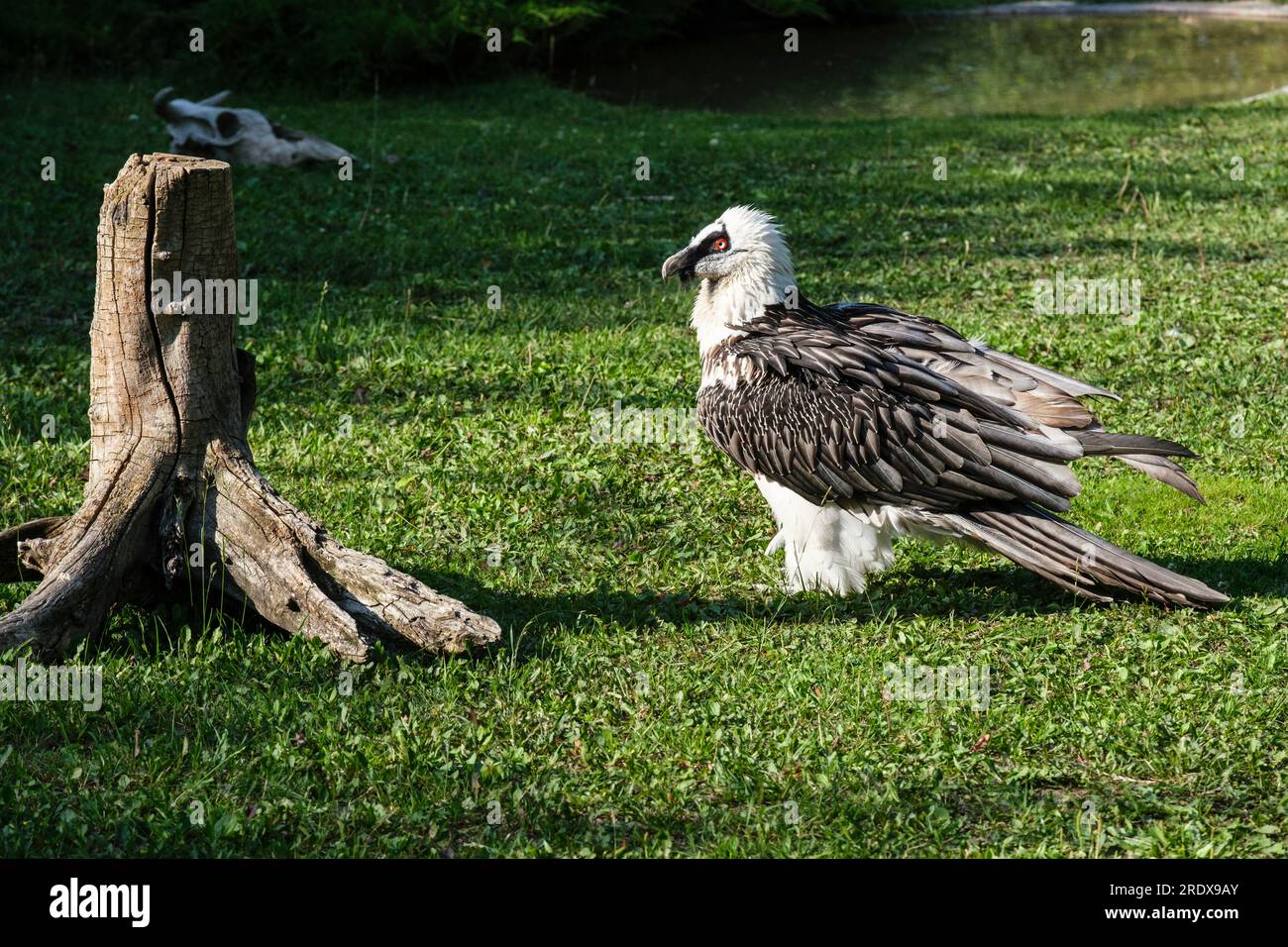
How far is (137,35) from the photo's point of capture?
19.9m

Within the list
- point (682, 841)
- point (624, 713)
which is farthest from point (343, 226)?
point (682, 841)

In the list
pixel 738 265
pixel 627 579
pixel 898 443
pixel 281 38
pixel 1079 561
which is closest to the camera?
pixel 1079 561

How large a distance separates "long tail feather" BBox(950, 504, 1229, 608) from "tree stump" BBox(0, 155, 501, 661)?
7.16 ft

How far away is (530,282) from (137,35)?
42.5ft

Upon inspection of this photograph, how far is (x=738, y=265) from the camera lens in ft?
20.8

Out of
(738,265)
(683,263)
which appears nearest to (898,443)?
(738,265)

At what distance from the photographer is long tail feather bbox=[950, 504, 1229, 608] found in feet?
17.8

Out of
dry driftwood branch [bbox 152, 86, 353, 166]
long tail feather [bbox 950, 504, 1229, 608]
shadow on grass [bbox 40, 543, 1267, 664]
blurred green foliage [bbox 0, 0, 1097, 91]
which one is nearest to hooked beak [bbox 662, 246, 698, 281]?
shadow on grass [bbox 40, 543, 1267, 664]

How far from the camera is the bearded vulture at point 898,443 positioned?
5523mm

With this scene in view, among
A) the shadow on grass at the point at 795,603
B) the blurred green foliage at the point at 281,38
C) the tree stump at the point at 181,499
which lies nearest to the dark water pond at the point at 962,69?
the blurred green foliage at the point at 281,38

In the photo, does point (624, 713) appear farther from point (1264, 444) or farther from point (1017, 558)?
point (1264, 444)

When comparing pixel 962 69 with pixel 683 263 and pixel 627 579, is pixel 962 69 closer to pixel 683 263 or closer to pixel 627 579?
pixel 683 263

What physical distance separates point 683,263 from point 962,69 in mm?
19649
